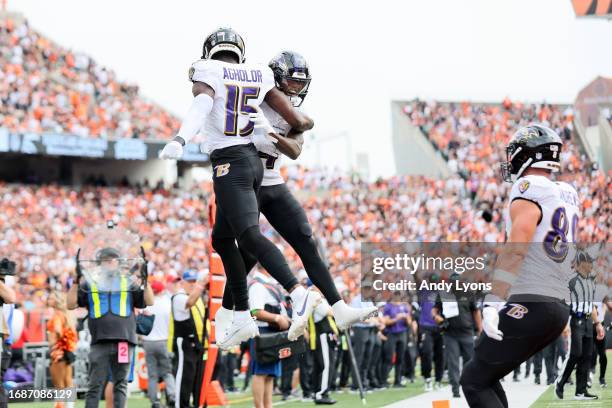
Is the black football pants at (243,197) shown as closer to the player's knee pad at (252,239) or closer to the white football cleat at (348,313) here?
the player's knee pad at (252,239)

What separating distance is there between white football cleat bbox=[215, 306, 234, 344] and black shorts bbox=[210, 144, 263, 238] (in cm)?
92

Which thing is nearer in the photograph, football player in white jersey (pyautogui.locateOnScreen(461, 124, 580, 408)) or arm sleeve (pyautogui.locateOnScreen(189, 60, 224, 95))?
football player in white jersey (pyautogui.locateOnScreen(461, 124, 580, 408))

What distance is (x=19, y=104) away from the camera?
38.0m

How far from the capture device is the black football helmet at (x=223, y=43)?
7617 millimetres

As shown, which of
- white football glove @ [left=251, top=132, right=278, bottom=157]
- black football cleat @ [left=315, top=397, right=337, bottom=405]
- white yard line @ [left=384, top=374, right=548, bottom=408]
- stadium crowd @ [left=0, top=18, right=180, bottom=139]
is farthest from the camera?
stadium crowd @ [left=0, top=18, right=180, bottom=139]

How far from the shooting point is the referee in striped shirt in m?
16.0

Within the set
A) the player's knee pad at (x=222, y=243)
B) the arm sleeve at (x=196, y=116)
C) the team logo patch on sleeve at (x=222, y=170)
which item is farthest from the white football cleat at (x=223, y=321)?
the arm sleeve at (x=196, y=116)

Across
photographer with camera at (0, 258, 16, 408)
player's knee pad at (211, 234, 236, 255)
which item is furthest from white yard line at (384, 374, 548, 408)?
player's knee pad at (211, 234, 236, 255)

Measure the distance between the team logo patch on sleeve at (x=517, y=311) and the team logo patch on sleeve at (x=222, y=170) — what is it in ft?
6.70

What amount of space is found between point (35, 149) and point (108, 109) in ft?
14.1

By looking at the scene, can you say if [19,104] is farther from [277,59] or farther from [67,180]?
[277,59]

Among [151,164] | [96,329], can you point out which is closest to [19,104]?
[151,164]

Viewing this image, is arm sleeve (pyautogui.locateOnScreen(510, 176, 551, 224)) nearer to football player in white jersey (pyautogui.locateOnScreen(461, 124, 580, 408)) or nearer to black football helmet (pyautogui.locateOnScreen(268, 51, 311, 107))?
football player in white jersey (pyautogui.locateOnScreen(461, 124, 580, 408))

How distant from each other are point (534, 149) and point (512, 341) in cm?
131
